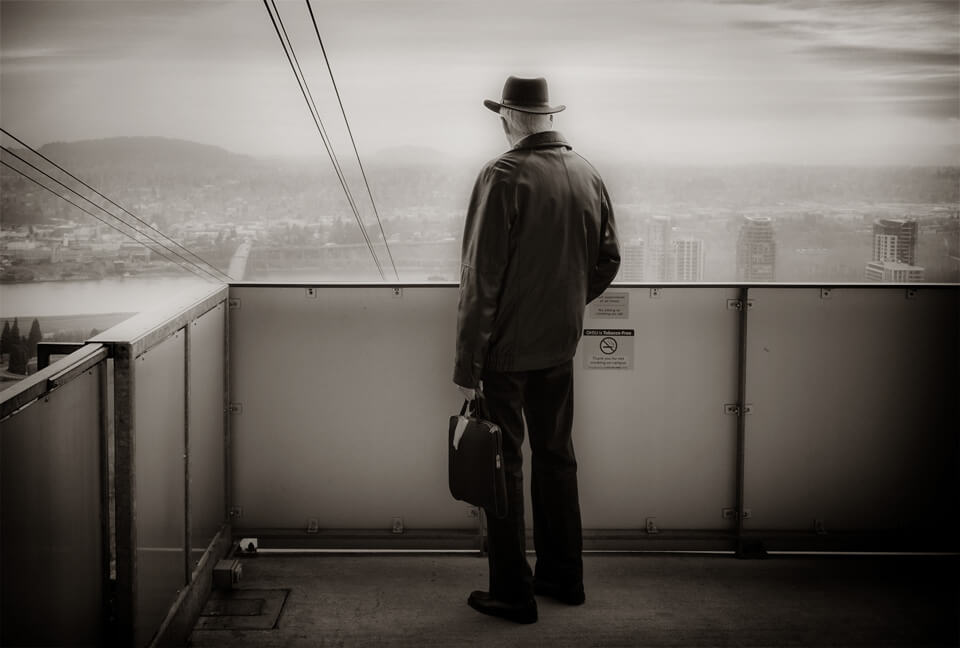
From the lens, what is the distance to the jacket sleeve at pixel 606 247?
102 inches

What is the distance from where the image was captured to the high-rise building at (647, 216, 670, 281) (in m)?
4.22

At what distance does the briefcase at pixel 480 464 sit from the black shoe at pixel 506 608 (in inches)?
12.0

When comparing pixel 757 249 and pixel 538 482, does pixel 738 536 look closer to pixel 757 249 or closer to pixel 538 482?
pixel 538 482

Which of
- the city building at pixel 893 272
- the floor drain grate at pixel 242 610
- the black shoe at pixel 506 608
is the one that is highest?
the city building at pixel 893 272

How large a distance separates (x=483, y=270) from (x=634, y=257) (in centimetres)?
Result: 202

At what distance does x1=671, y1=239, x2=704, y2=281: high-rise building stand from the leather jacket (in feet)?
6.14

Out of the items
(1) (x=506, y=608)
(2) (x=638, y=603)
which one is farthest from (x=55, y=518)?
(2) (x=638, y=603)

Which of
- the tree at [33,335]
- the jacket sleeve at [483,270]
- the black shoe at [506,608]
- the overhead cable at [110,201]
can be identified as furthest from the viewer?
the overhead cable at [110,201]

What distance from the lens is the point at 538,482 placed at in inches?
106

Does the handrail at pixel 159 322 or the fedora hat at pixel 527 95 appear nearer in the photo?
the handrail at pixel 159 322

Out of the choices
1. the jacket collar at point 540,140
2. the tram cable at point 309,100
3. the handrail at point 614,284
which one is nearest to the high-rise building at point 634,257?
the handrail at point 614,284

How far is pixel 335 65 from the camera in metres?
4.60

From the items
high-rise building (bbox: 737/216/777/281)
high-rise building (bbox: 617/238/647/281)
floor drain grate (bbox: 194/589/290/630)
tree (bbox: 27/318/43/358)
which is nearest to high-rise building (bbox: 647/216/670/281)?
high-rise building (bbox: 617/238/647/281)

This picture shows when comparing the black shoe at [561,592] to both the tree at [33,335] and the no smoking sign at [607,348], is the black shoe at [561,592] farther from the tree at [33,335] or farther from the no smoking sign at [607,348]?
the tree at [33,335]
